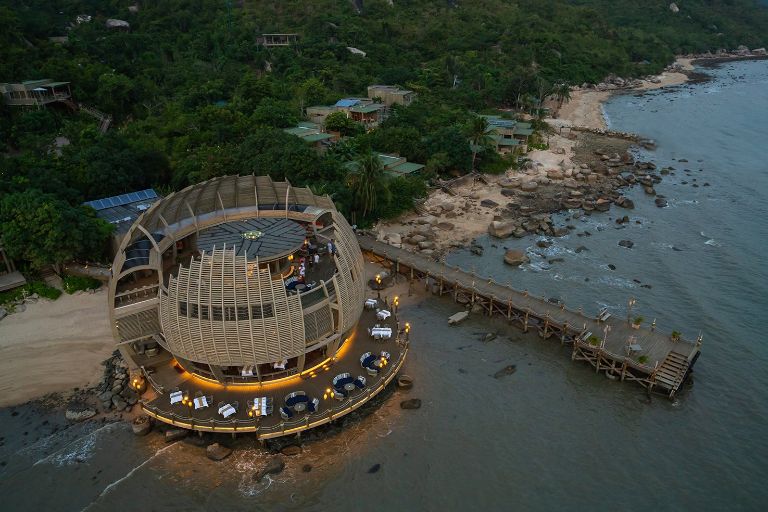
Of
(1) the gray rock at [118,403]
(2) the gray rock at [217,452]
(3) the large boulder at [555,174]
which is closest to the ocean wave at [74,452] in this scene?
(1) the gray rock at [118,403]

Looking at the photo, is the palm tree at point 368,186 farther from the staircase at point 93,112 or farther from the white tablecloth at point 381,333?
the staircase at point 93,112

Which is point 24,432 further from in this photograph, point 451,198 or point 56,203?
point 451,198

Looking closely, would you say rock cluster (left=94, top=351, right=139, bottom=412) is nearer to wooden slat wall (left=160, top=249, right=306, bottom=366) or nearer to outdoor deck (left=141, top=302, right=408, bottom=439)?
outdoor deck (left=141, top=302, right=408, bottom=439)

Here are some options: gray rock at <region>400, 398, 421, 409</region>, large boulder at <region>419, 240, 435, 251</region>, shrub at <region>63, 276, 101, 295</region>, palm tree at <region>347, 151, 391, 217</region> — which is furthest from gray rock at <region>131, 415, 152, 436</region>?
palm tree at <region>347, 151, 391, 217</region>

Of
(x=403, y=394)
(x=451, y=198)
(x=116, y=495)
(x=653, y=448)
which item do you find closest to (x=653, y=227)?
(x=451, y=198)

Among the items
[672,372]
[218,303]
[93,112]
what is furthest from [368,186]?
[93,112]

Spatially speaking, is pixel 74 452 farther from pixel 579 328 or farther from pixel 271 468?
pixel 579 328
